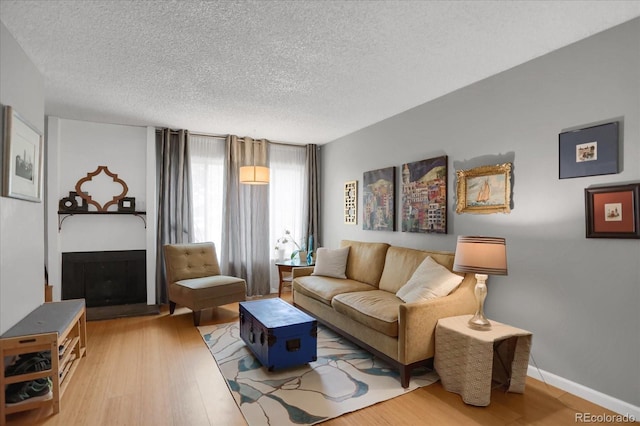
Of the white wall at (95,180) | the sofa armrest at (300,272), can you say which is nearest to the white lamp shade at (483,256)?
the sofa armrest at (300,272)

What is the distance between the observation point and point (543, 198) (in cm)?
264

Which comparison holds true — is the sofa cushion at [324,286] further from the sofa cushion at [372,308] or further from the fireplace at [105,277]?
the fireplace at [105,277]

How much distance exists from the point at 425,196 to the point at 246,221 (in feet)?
9.70

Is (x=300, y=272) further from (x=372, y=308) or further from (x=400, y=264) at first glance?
(x=372, y=308)

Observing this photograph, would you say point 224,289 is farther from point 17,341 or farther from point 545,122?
point 545,122

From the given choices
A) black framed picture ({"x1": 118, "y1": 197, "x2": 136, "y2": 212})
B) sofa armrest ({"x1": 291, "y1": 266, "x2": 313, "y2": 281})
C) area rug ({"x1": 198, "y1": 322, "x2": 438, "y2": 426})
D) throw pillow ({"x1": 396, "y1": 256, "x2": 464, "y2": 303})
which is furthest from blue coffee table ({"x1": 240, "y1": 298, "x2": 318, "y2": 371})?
black framed picture ({"x1": 118, "y1": 197, "x2": 136, "y2": 212})

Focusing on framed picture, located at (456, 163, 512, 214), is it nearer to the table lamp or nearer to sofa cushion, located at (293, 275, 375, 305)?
the table lamp

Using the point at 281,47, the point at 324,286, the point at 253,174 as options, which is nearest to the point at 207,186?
the point at 253,174

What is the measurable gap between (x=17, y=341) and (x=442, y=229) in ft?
11.7

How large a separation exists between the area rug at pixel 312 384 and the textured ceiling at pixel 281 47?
2.58m

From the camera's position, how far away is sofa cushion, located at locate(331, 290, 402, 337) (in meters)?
2.68

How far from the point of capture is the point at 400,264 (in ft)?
11.9

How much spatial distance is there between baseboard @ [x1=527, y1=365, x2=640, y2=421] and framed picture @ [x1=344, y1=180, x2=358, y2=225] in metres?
2.90

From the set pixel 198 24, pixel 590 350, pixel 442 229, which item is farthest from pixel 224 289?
pixel 590 350
